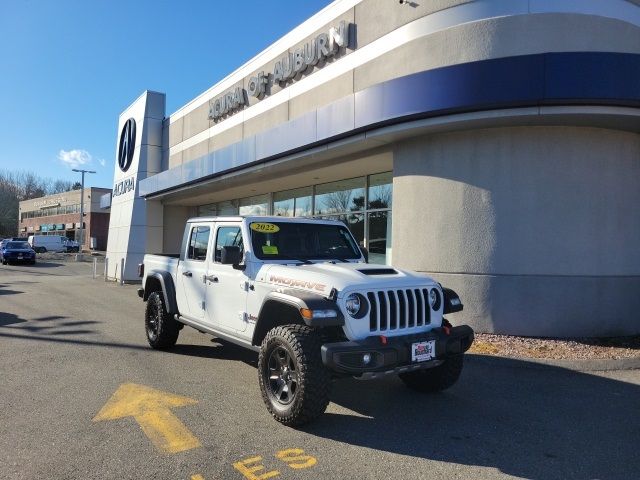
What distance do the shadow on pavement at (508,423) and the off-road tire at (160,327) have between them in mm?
2678

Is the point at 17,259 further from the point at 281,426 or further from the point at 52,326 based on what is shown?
the point at 281,426

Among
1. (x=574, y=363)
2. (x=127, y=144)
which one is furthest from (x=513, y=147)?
(x=127, y=144)

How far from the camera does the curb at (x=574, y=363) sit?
21.6 feet

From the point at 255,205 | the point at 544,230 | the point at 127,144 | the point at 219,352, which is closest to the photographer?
the point at 219,352

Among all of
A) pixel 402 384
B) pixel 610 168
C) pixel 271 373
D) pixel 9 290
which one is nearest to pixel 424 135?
pixel 610 168

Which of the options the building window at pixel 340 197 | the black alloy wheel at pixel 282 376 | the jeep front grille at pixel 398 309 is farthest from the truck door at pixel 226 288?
the building window at pixel 340 197

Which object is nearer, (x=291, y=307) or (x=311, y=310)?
(x=311, y=310)

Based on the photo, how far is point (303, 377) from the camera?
13.6 ft

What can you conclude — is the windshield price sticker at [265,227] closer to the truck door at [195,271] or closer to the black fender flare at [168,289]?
the truck door at [195,271]

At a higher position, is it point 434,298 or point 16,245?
point 16,245

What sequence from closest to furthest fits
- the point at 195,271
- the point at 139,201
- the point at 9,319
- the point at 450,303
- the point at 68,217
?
the point at 450,303, the point at 195,271, the point at 9,319, the point at 139,201, the point at 68,217

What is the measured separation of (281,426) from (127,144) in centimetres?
1958

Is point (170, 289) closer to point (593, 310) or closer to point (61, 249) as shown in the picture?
point (593, 310)

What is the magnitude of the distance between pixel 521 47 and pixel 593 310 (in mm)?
4380
